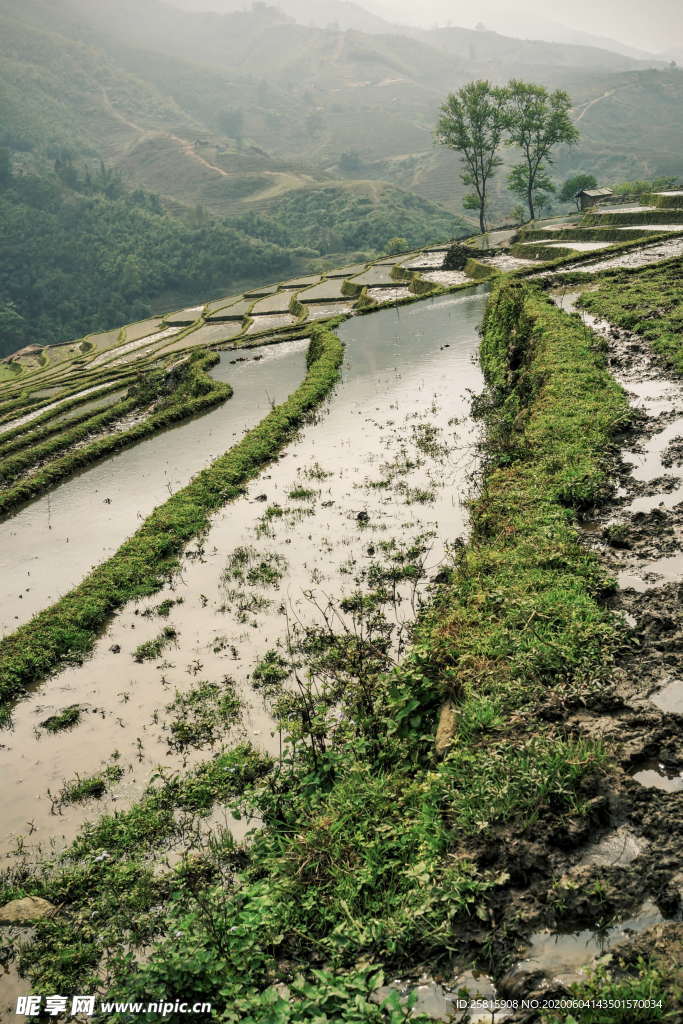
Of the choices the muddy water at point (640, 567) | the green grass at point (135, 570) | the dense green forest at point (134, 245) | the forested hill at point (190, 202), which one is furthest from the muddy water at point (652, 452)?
the forested hill at point (190, 202)

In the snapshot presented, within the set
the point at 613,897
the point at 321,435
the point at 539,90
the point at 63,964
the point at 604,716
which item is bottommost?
the point at 63,964

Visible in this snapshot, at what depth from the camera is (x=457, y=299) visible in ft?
99.2

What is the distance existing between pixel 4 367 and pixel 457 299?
3860 centimetres

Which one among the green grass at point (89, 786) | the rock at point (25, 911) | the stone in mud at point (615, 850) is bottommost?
the rock at point (25, 911)

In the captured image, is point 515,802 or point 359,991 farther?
point 515,802

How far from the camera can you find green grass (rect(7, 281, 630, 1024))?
400 centimetres

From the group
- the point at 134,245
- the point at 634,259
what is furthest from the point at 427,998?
the point at 134,245

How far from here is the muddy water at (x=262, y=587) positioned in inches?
279

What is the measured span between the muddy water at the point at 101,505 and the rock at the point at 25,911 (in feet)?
19.5

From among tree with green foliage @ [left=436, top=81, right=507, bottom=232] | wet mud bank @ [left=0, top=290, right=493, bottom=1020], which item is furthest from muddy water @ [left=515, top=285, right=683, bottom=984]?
tree with green foliage @ [left=436, top=81, right=507, bottom=232]

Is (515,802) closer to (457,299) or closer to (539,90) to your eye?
(457,299)

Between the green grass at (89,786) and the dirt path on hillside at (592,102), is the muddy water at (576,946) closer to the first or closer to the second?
the green grass at (89,786)

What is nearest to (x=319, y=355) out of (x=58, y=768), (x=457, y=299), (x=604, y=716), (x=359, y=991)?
(x=457, y=299)

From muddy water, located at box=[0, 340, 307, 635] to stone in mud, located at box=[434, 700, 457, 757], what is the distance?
26.3ft
